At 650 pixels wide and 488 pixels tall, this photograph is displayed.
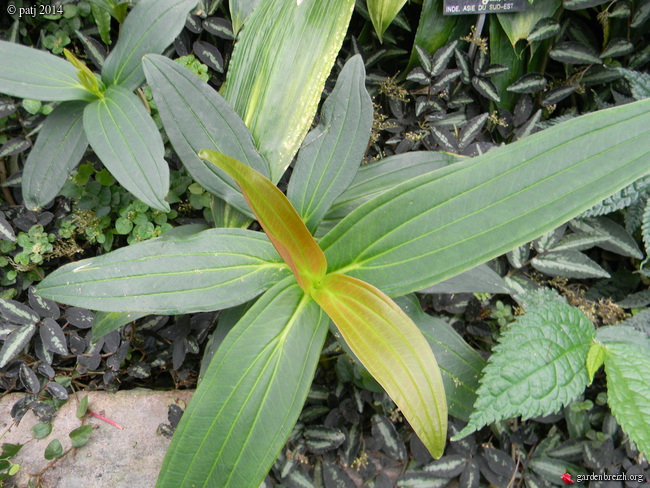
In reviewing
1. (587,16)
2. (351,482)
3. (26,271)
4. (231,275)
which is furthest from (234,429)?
(587,16)

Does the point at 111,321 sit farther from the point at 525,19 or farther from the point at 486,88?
the point at 525,19

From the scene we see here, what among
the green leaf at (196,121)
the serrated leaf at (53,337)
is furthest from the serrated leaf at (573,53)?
the serrated leaf at (53,337)

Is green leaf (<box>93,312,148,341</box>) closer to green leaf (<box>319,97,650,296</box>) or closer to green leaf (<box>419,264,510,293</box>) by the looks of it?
green leaf (<box>319,97,650,296</box>)

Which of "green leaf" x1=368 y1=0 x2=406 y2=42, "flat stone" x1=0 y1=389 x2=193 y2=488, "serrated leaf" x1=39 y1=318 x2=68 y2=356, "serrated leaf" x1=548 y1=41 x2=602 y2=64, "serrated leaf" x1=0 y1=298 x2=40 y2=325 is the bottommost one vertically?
"flat stone" x1=0 y1=389 x2=193 y2=488

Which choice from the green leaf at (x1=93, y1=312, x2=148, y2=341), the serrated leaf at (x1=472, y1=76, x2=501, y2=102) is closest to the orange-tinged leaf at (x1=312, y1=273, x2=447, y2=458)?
the green leaf at (x1=93, y1=312, x2=148, y2=341)

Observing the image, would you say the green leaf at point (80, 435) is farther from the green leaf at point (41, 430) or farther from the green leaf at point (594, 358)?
the green leaf at point (594, 358)

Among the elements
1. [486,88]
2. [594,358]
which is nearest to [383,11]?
[486,88]
